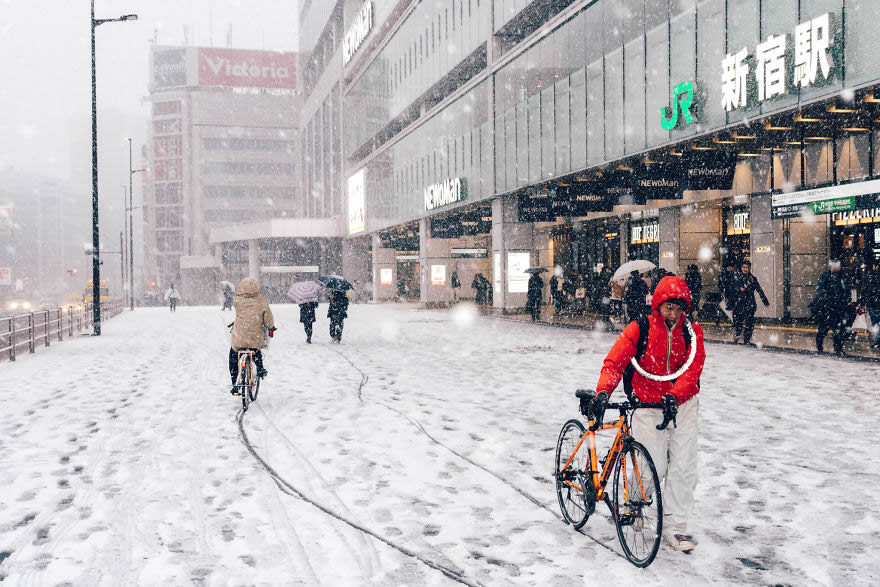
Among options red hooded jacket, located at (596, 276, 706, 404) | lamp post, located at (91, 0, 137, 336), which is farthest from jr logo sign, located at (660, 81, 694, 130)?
lamp post, located at (91, 0, 137, 336)

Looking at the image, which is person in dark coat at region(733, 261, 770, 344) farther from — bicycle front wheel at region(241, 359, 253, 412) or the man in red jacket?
the man in red jacket

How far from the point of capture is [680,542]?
15.5 ft

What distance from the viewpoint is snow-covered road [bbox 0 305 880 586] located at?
463cm

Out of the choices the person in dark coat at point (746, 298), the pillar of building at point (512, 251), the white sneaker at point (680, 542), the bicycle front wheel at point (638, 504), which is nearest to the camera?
the bicycle front wheel at point (638, 504)

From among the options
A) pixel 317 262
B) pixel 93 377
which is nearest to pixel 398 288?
pixel 317 262

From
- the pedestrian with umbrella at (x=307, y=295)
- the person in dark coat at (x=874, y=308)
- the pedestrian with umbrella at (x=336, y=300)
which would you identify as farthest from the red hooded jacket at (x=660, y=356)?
the pedestrian with umbrella at (x=336, y=300)

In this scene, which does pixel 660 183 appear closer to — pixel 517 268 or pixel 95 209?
pixel 517 268

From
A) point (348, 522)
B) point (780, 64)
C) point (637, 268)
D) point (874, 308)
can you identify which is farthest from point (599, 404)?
point (780, 64)

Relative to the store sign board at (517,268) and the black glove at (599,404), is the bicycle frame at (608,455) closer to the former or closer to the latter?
the black glove at (599,404)

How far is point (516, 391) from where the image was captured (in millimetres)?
11789

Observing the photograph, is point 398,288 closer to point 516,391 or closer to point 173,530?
point 516,391

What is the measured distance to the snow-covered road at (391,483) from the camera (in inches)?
182

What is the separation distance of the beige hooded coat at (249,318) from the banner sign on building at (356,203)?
4751 cm

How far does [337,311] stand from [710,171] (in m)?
10.6
